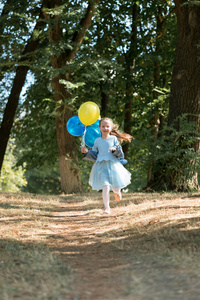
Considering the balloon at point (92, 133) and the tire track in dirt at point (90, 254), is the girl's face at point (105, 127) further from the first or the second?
the tire track in dirt at point (90, 254)

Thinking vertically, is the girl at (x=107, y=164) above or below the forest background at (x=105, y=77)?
below

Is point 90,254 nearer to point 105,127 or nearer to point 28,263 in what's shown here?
point 28,263

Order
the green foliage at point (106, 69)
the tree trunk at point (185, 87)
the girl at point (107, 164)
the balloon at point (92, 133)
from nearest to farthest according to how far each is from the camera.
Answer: the girl at point (107, 164) → the balloon at point (92, 133) → the tree trunk at point (185, 87) → the green foliage at point (106, 69)

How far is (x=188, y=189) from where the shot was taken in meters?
10.7

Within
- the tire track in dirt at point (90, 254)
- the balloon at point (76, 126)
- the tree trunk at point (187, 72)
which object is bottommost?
the tire track in dirt at point (90, 254)

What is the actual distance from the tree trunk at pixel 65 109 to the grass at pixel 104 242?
4.48 m

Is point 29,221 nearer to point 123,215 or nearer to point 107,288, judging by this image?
point 123,215

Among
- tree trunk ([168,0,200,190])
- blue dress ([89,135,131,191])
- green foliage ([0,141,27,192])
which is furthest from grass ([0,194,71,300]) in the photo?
green foliage ([0,141,27,192])

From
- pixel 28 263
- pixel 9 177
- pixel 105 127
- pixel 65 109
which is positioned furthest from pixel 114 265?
pixel 9 177

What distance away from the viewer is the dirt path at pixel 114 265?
3.15 m

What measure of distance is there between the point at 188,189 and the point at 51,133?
911 cm

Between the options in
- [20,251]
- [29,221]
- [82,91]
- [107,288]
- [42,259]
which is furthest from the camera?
[82,91]

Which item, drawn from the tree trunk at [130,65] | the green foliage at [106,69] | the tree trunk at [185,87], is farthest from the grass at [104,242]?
the tree trunk at [130,65]

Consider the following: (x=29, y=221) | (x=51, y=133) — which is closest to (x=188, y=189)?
(x=29, y=221)
